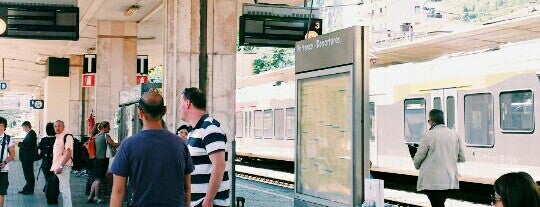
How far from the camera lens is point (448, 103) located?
15.4 meters

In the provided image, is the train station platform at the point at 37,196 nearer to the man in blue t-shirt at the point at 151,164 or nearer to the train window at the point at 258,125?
the train window at the point at 258,125

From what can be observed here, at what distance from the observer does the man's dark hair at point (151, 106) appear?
4633mm

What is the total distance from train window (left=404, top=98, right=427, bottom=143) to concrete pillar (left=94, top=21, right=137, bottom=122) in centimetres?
707

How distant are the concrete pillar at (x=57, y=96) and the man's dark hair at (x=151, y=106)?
77.2ft

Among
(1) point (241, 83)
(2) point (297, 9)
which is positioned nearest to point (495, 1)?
(1) point (241, 83)

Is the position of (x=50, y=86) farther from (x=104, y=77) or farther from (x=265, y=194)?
(x=265, y=194)

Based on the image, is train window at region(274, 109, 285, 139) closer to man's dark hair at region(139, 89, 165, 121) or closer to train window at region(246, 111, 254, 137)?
train window at region(246, 111, 254, 137)

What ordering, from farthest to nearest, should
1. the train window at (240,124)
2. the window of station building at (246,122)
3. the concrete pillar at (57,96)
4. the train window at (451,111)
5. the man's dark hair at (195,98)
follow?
the train window at (240,124) → the window of station building at (246,122) → the concrete pillar at (57,96) → the train window at (451,111) → the man's dark hair at (195,98)

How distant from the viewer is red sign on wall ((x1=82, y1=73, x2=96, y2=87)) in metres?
20.5

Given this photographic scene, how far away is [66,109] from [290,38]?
57.1 ft

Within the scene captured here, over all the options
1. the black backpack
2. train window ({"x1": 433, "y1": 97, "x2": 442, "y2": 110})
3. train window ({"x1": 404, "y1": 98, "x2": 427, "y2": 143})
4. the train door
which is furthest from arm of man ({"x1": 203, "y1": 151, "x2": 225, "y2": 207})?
train window ({"x1": 404, "y1": 98, "x2": 427, "y2": 143})

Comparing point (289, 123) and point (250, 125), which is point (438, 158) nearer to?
point (289, 123)

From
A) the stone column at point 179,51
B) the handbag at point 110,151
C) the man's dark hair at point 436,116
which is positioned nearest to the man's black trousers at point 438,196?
the man's dark hair at point 436,116

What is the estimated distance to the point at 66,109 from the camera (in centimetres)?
2783
